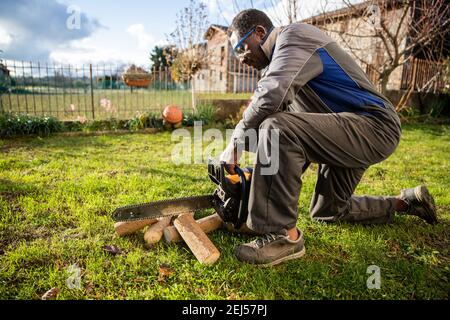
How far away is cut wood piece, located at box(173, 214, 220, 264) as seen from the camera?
2033 millimetres

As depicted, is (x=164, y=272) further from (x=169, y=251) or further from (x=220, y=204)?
(x=220, y=204)

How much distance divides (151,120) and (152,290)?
6341 millimetres

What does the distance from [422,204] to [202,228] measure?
1.75m

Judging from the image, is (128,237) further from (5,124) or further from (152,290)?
(5,124)

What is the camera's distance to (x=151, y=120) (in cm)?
776

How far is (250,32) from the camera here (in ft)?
7.23

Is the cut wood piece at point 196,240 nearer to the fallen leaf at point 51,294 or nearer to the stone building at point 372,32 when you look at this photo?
the fallen leaf at point 51,294

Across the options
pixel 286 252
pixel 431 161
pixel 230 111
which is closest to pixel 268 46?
pixel 286 252

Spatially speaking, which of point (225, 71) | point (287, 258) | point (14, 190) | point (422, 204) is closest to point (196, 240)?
point (287, 258)

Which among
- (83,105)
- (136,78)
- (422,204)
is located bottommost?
(422,204)

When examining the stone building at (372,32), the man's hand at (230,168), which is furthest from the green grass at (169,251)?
the stone building at (372,32)

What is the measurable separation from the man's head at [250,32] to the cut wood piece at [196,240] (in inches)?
48.2

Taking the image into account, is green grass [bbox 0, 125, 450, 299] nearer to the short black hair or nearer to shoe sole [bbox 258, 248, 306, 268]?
shoe sole [bbox 258, 248, 306, 268]

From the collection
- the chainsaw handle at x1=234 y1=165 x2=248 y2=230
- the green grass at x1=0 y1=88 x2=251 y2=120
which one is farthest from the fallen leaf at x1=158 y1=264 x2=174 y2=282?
the green grass at x1=0 y1=88 x2=251 y2=120
